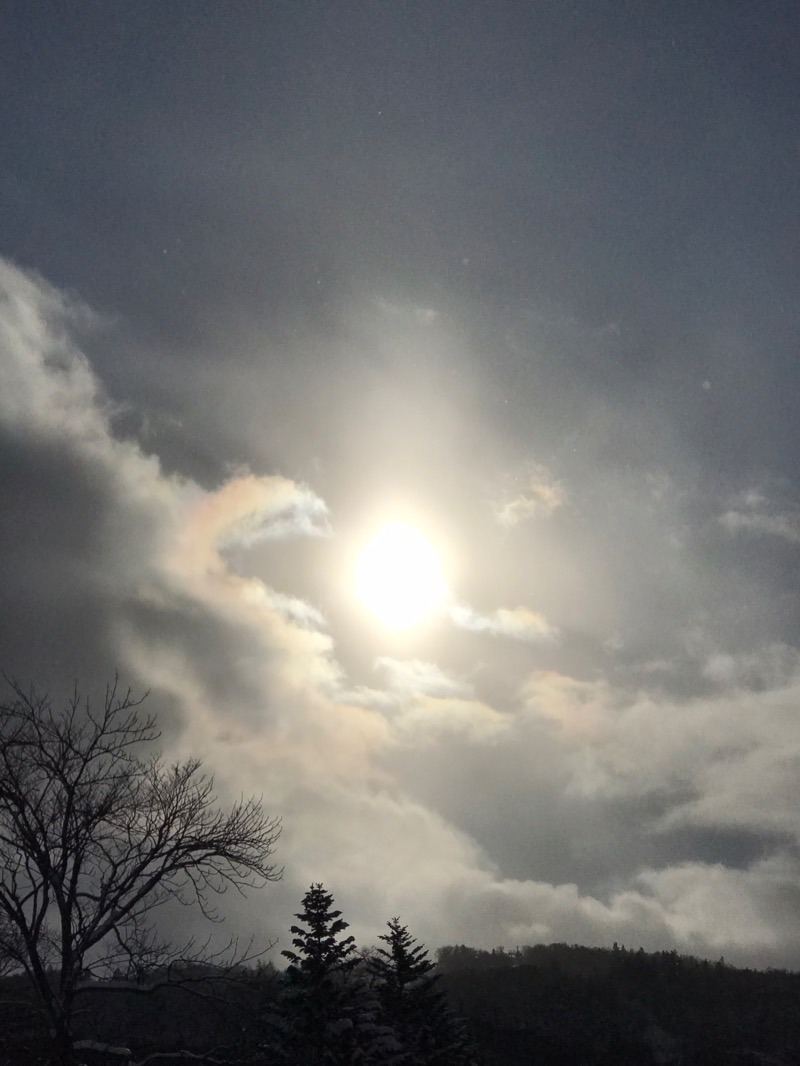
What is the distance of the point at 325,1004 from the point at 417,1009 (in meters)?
12.7

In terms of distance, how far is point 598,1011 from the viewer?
A: 623 feet

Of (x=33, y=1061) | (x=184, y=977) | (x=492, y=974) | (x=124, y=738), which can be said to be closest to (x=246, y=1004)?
(x=184, y=977)

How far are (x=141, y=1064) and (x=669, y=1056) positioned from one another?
226m

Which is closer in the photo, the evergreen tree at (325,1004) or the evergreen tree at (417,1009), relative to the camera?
the evergreen tree at (325,1004)

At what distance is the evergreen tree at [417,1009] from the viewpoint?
122 ft

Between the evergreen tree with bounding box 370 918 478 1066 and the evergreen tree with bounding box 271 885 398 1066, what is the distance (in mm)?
7633

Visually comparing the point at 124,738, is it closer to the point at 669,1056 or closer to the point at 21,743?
the point at 21,743

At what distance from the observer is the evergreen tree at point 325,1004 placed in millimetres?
27656

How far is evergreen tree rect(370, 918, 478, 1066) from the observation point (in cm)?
3712

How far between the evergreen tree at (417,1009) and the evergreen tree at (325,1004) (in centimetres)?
763

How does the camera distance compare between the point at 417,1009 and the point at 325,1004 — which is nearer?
the point at 325,1004

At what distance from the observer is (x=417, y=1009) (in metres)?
38.7

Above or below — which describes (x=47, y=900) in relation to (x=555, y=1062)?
above

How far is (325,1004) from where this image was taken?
2838cm
